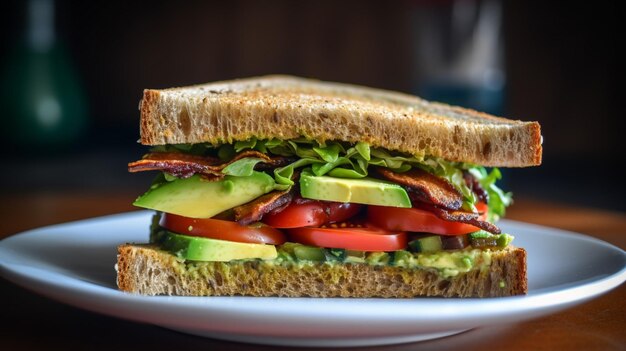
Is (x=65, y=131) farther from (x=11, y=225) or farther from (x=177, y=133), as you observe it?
(x=177, y=133)

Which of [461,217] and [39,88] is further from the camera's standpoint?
[39,88]

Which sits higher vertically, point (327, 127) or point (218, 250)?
point (327, 127)

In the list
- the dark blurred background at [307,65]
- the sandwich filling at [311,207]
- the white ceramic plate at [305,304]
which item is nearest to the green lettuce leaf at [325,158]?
the sandwich filling at [311,207]

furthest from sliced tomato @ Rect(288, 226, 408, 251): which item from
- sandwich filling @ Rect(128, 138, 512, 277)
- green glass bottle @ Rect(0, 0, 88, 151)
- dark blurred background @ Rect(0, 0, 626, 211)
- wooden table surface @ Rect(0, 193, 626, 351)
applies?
green glass bottle @ Rect(0, 0, 88, 151)

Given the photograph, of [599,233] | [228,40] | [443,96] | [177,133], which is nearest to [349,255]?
[177,133]

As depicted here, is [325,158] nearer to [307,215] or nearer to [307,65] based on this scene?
[307,215]

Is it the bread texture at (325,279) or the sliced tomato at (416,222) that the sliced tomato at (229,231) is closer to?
the bread texture at (325,279)

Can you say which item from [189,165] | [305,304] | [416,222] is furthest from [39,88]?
[305,304]
